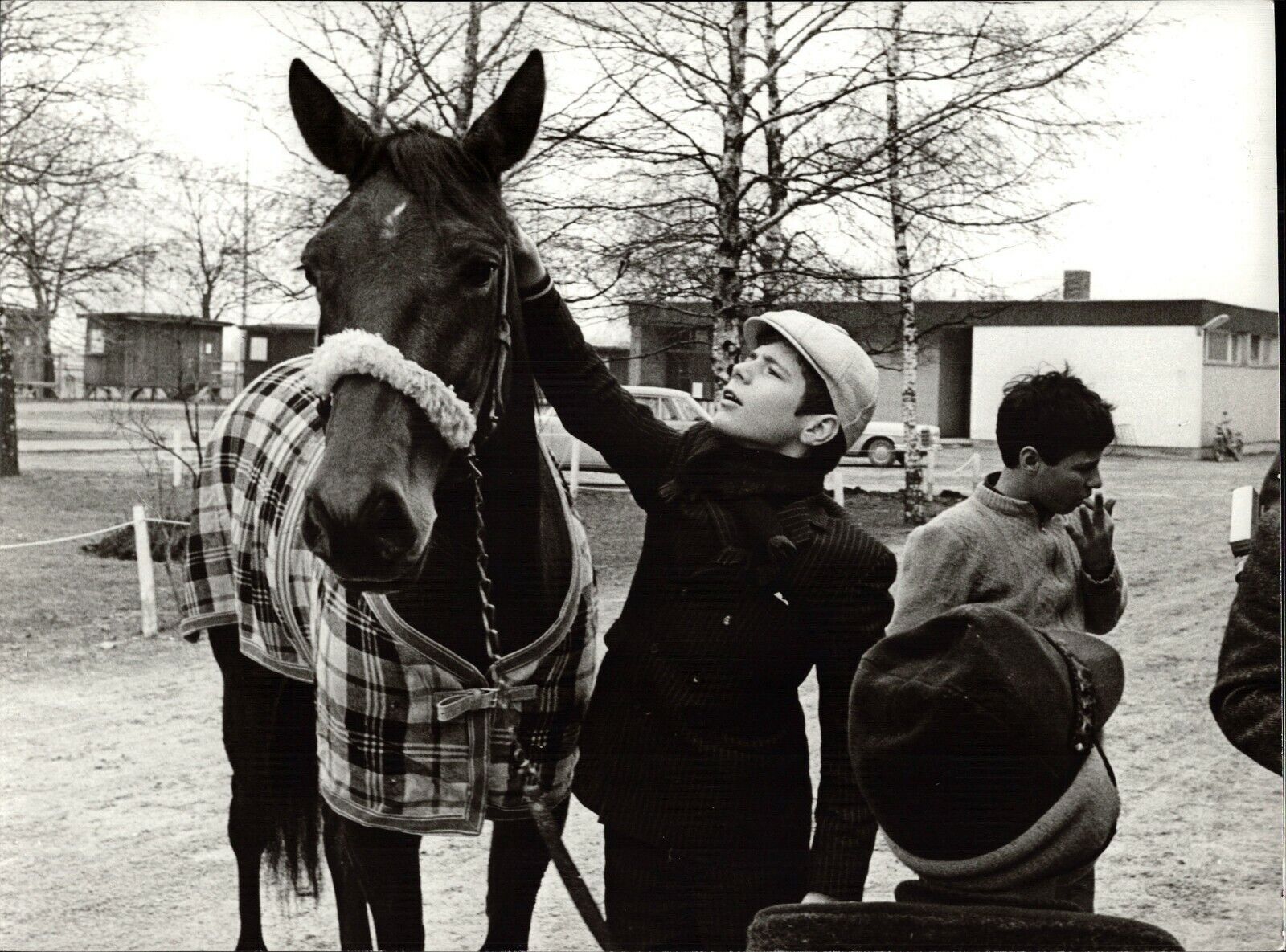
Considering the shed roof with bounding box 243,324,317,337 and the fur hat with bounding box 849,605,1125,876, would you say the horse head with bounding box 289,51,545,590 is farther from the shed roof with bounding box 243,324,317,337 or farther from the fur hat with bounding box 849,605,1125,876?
the shed roof with bounding box 243,324,317,337

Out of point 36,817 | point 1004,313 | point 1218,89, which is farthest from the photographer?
point 36,817

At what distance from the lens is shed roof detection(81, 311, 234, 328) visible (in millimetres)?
1892

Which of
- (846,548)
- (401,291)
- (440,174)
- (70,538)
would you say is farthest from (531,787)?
(70,538)

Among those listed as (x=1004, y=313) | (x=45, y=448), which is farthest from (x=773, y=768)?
(x=45, y=448)

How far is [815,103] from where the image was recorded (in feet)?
5.43

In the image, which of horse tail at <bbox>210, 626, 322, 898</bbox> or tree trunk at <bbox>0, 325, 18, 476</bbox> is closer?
tree trunk at <bbox>0, 325, 18, 476</bbox>

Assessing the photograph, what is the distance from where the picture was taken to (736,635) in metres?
1.40

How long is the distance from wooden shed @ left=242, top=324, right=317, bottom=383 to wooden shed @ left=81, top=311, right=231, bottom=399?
0.16 ft

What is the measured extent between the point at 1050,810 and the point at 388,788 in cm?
85

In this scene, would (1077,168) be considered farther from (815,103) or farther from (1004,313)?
(815,103)

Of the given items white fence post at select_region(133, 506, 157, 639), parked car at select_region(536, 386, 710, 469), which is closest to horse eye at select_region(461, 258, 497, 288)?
parked car at select_region(536, 386, 710, 469)

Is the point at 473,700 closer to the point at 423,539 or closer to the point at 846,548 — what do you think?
the point at 423,539

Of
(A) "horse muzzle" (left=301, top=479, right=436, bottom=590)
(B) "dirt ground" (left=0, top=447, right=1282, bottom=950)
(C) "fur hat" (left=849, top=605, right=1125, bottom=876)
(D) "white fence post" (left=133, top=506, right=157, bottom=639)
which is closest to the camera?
(C) "fur hat" (left=849, top=605, right=1125, bottom=876)

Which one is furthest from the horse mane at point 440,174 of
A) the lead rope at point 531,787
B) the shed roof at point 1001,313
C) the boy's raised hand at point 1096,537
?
the boy's raised hand at point 1096,537
